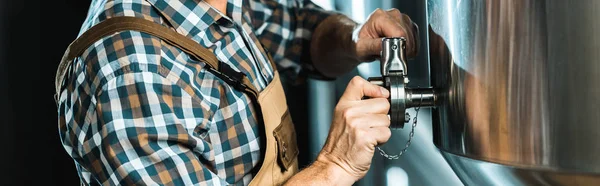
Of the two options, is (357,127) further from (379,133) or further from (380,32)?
(380,32)

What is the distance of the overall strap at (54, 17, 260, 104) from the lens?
0.89m

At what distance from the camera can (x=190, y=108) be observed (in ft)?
2.93

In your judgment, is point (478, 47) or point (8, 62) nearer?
point (478, 47)

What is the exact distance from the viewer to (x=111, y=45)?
0.87 m

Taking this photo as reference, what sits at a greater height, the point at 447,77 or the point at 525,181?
the point at 447,77

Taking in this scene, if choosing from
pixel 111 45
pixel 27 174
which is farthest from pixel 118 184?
pixel 27 174

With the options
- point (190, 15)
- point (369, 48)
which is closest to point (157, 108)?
point (190, 15)

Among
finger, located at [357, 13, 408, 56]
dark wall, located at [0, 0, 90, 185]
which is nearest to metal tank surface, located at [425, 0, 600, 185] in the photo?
finger, located at [357, 13, 408, 56]

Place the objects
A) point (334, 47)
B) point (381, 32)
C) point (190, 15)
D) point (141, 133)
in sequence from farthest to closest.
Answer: point (334, 47)
point (381, 32)
point (190, 15)
point (141, 133)

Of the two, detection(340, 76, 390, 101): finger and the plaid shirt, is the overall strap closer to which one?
the plaid shirt

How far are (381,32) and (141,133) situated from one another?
0.41 metres

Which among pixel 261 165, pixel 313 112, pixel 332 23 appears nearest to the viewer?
pixel 261 165

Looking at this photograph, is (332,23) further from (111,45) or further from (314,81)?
(111,45)

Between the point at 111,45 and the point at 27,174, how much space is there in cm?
39
